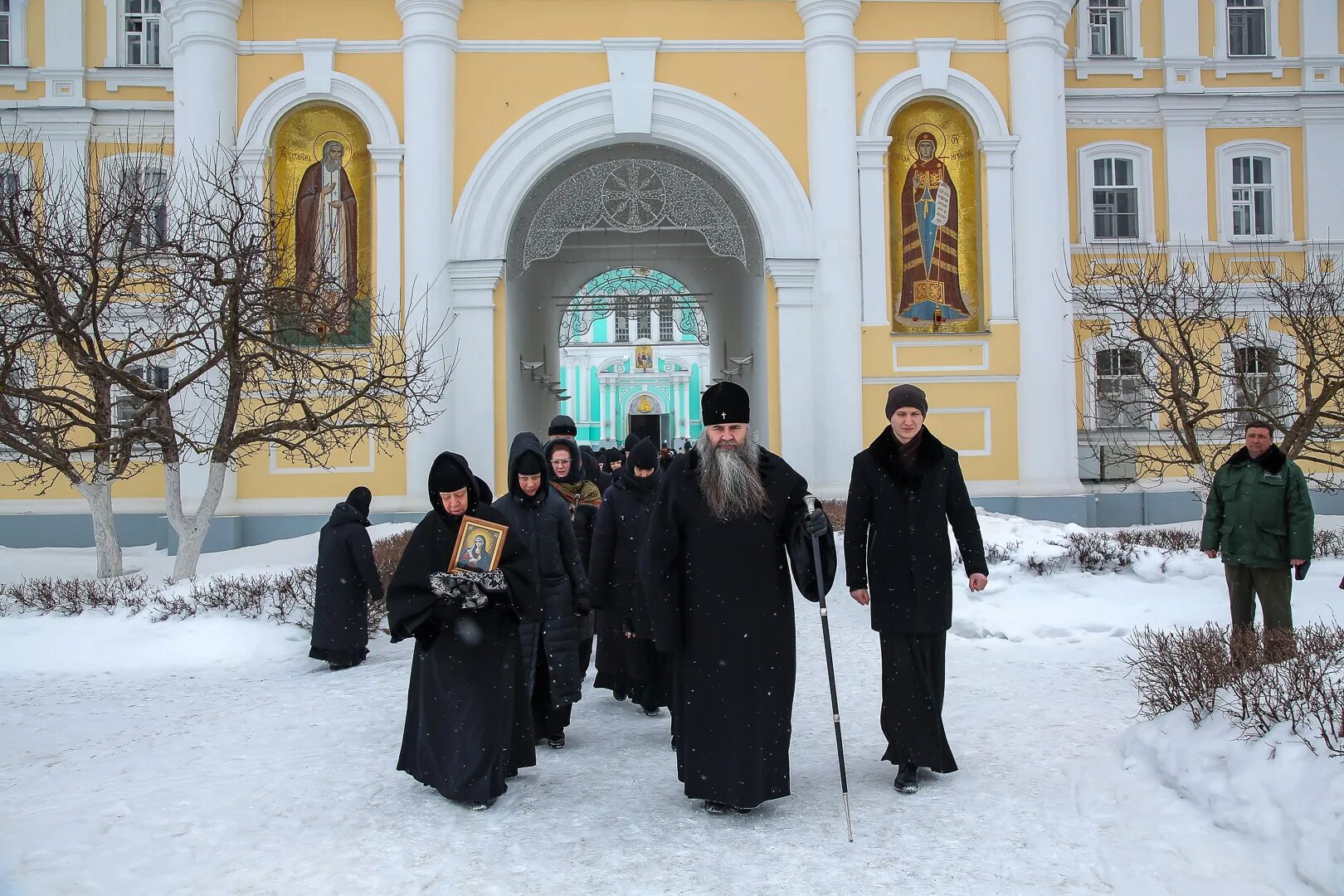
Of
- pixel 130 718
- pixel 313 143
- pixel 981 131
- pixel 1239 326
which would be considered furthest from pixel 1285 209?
pixel 130 718

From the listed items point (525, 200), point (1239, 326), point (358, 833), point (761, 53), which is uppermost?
point (761, 53)

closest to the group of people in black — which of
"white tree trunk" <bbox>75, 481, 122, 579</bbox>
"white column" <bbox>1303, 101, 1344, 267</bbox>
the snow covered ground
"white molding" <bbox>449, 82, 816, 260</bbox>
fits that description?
the snow covered ground

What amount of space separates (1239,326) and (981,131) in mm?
6813

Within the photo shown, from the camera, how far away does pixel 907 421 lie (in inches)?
228

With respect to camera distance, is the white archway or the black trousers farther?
the white archway

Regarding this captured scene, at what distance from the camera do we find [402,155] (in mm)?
18438

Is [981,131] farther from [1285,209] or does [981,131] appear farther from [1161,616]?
[1161,616]

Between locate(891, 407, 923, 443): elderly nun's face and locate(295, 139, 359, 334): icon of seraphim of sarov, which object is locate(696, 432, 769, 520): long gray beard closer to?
locate(891, 407, 923, 443): elderly nun's face

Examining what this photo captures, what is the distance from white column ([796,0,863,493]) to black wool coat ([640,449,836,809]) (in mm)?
13399

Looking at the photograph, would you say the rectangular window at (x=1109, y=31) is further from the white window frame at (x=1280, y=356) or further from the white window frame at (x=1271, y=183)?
the white window frame at (x=1280, y=356)

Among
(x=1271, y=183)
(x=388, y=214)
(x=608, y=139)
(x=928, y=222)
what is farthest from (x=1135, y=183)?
(x=388, y=214)

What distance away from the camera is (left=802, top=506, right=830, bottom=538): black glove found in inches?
203

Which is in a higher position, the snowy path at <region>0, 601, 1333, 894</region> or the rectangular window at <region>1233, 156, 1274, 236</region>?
the rectangular window at <region>1233, 156, 1274, 236</region>

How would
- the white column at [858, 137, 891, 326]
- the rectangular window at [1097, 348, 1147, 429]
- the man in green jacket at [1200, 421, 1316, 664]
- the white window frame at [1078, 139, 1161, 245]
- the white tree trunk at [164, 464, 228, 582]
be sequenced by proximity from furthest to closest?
1. the white window frame at [1078, 139, 1161, 245]
2. the rectangular window at [1097, 348, 1147, 429]
3. the white column at [858, 137, 891, 326]
4. the white tree trunk at [164, 464, 228, 582]
5. the man in green jacket at [1200, 421, 1316, 664]
